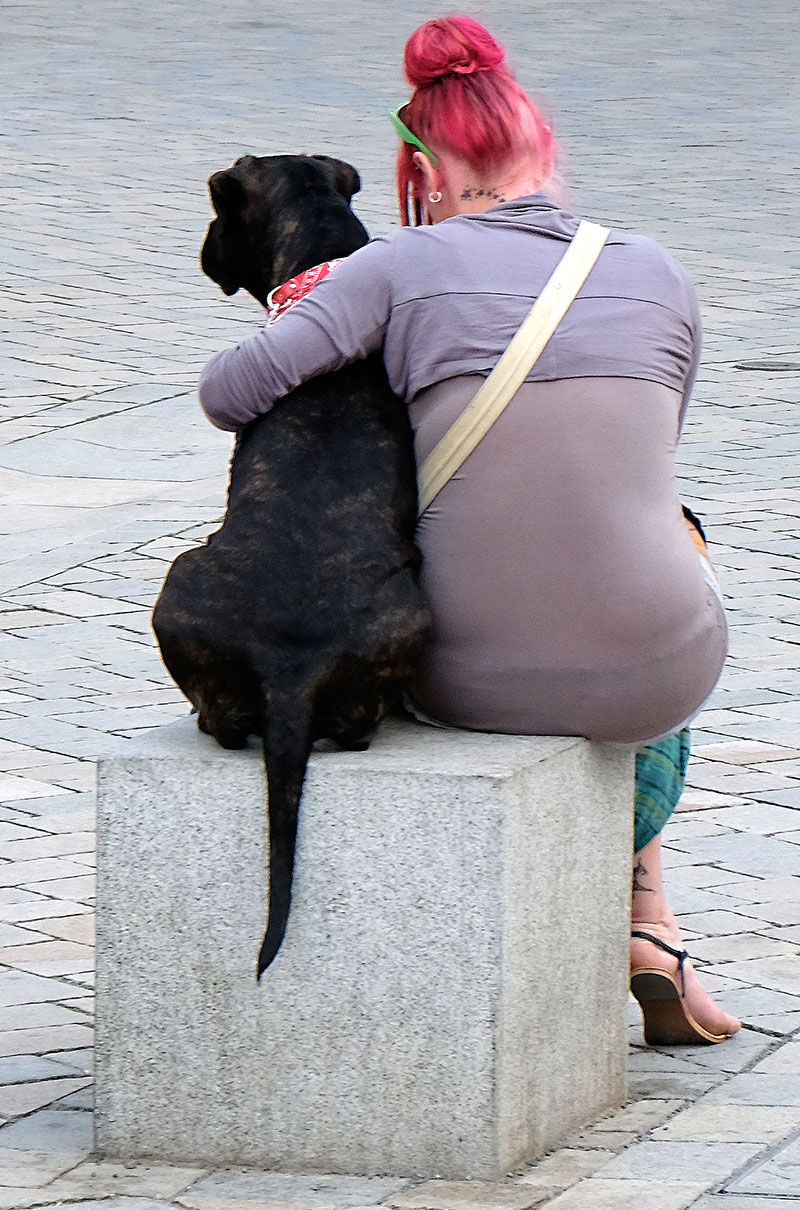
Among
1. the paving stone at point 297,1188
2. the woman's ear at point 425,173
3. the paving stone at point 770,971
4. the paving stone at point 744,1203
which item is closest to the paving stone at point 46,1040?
the paving stone at point 297,1188

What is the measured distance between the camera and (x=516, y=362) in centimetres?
310

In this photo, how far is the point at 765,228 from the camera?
13.4 metres

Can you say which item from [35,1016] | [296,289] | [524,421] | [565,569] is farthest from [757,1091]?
[296,289]

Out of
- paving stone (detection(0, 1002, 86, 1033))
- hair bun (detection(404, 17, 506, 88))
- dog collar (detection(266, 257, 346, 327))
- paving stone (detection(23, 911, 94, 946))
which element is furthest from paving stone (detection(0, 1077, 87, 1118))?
hair bun (detection(404, 17, 506, 88))

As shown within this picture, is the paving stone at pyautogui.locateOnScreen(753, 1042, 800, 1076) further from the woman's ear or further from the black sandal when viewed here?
the woman's ear

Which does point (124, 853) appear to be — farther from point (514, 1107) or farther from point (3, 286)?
point (3, 286)

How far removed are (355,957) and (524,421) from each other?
0.81m

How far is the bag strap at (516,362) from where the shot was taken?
10.2ft

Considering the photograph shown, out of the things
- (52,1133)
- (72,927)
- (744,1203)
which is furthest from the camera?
(72,927)

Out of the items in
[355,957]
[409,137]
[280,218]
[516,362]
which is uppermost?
[409,137]

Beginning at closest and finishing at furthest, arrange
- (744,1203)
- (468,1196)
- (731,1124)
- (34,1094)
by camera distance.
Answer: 1. (744,1203)
2. (468,1196)
3. (731,1124)
4. (34,1094)

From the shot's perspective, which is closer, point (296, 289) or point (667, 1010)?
point (296, 289)

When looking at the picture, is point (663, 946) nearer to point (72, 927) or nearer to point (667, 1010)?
point (667, 1010)

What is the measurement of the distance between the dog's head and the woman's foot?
4.13 ft
